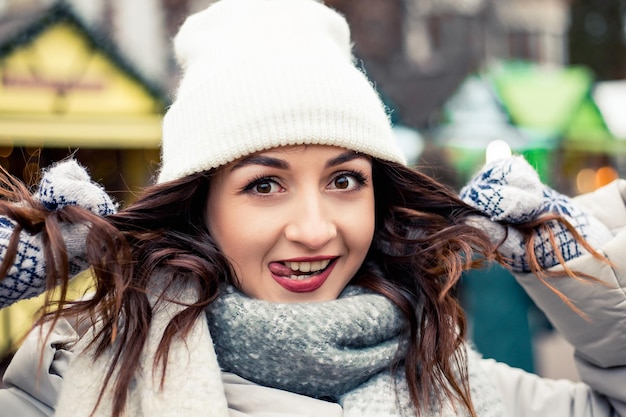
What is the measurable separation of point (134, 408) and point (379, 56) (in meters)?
14.7

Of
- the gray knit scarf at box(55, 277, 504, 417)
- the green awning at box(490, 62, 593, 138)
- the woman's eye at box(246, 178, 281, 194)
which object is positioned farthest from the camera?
the green awning at box(490, 62, 593, 138)

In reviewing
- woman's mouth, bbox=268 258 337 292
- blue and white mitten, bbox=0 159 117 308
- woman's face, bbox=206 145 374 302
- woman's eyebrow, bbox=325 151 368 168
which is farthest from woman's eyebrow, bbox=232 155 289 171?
blue and white mitten, bbox=0 159 117 308

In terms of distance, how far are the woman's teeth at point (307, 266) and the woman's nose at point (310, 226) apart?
0.06 meters

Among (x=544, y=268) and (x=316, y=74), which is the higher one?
(x=316, y=74)

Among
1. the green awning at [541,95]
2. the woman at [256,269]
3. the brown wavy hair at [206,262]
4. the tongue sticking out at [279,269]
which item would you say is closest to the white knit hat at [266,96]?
the woman at [256,269]

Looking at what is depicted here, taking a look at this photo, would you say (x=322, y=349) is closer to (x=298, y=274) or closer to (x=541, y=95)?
(x=298, y=274)

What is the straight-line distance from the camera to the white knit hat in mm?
1633

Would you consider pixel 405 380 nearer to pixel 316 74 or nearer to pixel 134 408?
pixel 134 408

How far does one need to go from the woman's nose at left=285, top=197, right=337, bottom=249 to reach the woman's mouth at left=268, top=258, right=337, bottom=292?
0.07 metres

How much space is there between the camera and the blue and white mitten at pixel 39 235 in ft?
5.08

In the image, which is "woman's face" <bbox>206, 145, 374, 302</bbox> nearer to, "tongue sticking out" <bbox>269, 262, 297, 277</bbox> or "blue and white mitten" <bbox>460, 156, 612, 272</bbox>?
"tongue sticking out" <bbox>269, 262, 297, 277</bbox>

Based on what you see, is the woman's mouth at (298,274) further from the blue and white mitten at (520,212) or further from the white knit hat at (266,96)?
the blue and white mitten at (520,212)

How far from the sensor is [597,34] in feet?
68.0

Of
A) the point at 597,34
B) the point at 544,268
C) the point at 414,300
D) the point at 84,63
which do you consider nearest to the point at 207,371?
the point at 414,300
